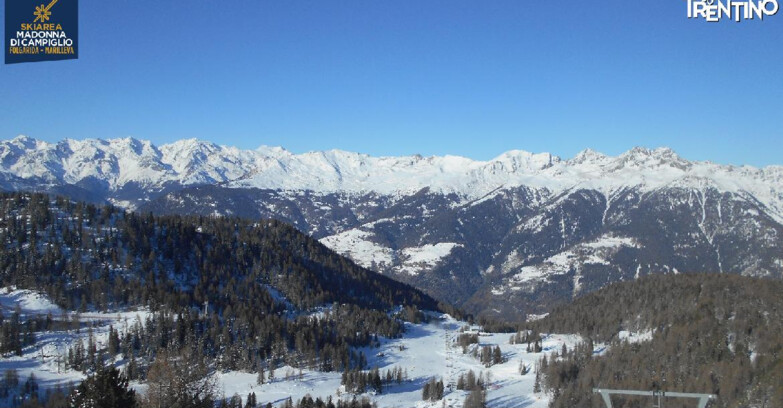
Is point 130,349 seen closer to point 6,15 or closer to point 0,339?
point 0,339

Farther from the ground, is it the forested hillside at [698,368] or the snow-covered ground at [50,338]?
the snow-covered ground at [50,338]

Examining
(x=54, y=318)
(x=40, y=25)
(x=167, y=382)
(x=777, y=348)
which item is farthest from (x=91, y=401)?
(x=777, y=348)

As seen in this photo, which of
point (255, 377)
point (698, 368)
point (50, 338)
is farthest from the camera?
point (698, 368)

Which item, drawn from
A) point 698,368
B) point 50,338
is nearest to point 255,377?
point 50,338

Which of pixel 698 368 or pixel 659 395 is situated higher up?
pixel 659 395

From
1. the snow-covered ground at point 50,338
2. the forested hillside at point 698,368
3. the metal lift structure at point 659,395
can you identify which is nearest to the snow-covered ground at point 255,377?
the snow-covered ground at point 50,338

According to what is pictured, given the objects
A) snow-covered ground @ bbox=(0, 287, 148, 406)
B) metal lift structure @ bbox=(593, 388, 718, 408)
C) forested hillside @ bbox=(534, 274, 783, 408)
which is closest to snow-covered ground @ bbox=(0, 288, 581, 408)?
snow-covered ground @ bbox=(0, 287, 148, 406)

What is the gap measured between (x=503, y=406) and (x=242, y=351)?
3312 inches

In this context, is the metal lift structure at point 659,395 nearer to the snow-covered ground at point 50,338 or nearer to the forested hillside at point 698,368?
the forested hillside at point 698,368

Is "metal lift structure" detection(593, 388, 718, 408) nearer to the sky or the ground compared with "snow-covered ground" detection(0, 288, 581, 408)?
nearer to the sky

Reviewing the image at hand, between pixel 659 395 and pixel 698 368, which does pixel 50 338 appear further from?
pixel 698 368

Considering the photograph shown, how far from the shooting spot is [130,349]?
581 feet

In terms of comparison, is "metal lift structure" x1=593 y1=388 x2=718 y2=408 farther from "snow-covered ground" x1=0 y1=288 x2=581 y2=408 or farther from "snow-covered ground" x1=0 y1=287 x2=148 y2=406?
"snow-covered ground" x1=0 y1=287 x2=148 y2=406

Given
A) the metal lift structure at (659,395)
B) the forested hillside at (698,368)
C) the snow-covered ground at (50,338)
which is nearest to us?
the metal lift structure at (659,395)
